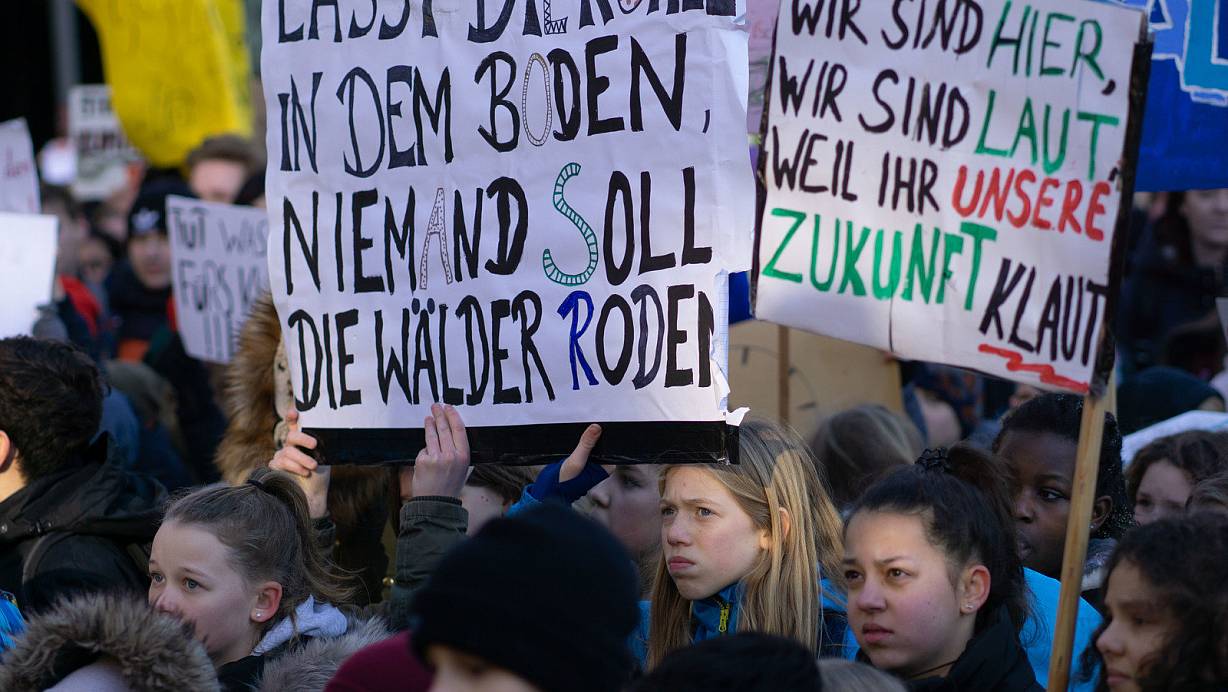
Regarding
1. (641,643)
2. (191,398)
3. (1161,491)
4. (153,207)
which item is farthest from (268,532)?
(153,207)

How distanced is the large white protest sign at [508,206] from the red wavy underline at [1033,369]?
1.94 feet

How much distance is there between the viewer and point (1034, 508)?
404 cm

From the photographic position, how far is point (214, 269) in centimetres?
708

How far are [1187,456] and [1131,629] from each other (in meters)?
1.78

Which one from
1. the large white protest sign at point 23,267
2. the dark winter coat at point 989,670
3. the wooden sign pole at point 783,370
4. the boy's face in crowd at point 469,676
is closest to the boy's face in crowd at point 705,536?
the dark winter coat at point 989,670

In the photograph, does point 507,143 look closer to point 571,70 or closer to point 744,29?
point 571,70

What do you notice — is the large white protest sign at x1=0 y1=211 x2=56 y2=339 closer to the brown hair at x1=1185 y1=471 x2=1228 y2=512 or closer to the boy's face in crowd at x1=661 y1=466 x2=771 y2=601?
the boy's face in crowd at x1=661 y1=466 x2=771 y2=601

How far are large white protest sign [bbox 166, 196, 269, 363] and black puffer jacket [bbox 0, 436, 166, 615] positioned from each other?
278 centimetres

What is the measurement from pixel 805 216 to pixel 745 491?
26.1 inches

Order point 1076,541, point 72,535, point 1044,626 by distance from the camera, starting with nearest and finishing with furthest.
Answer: point 1076,541
point 1044,626
point 72,535

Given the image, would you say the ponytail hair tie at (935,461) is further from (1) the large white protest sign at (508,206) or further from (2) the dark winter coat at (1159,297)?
(2) the dark winter coat at (1159,297)

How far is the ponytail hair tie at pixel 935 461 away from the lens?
3410mm

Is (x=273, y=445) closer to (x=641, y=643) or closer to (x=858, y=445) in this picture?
(x=641, y=643)

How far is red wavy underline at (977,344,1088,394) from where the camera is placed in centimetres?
294
